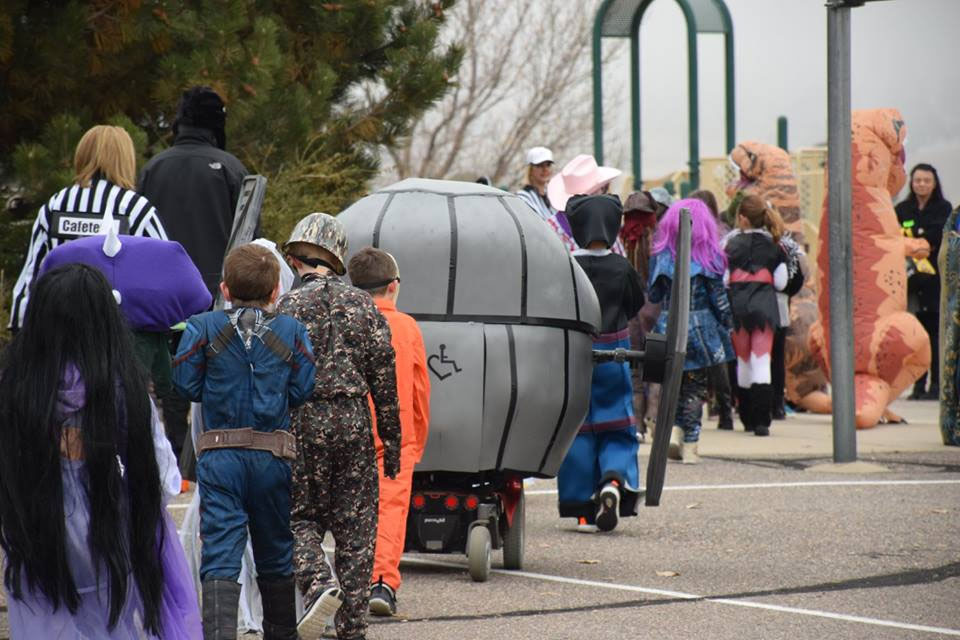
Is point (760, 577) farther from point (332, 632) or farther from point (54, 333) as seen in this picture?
point (54, 333)

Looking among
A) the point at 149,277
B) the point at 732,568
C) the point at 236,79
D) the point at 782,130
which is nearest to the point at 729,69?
the point at 782,130

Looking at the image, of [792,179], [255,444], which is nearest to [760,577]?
[255,444]

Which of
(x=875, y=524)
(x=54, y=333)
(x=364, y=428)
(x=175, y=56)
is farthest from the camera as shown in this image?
(x=175, y=56)

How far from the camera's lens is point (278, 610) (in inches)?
212

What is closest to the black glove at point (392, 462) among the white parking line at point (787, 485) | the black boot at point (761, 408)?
the white parking line at point (787, 485)

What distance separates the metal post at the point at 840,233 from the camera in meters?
11.0

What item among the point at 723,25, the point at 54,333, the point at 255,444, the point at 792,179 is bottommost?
the point at 255,444

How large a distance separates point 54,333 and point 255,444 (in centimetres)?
117

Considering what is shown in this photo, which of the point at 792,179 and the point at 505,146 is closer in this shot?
the point at 792,179

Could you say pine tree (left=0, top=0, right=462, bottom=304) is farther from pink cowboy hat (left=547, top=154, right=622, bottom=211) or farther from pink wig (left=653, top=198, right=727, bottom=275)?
pink wig (left=653, top=198, right=727, bottom=275)

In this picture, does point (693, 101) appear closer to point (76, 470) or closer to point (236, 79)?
point (236, 79)

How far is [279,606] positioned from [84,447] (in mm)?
1405

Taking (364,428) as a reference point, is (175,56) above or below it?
above

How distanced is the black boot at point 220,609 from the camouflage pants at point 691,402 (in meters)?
6.43
